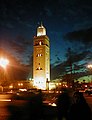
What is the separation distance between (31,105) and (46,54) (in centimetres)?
9486

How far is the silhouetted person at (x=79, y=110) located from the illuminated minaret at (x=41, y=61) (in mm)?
90007

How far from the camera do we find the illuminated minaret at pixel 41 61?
97500 millimetres

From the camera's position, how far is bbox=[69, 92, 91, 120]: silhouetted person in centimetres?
619

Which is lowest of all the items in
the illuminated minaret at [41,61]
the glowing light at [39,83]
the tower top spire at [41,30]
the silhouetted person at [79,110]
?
the silhouetted person at [79,110]

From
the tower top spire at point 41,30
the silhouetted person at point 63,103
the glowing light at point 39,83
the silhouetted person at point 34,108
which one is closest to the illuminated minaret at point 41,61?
the glowing light at point 39,83

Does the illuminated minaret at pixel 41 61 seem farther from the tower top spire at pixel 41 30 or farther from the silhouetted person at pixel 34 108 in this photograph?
the silhouetted person at pixel 34 108

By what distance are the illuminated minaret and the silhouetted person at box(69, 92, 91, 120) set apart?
90.0 meters

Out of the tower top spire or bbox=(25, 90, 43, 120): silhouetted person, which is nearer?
bbox=(25, 90, 43, 120): silhouetted person

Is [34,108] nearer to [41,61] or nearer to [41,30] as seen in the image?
[41,61]

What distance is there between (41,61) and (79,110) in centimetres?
9439

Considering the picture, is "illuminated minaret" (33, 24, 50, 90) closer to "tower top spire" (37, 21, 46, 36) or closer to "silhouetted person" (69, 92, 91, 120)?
"tower top spire" (37, 21, 46, 36)

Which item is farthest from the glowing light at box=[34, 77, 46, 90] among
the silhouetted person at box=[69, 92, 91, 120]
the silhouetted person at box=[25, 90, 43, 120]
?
the silhouetted person at box=[69, 92, 91, 120]

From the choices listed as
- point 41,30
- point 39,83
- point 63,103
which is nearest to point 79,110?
point 63,103

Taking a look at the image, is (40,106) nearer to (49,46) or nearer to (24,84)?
(24,84)
